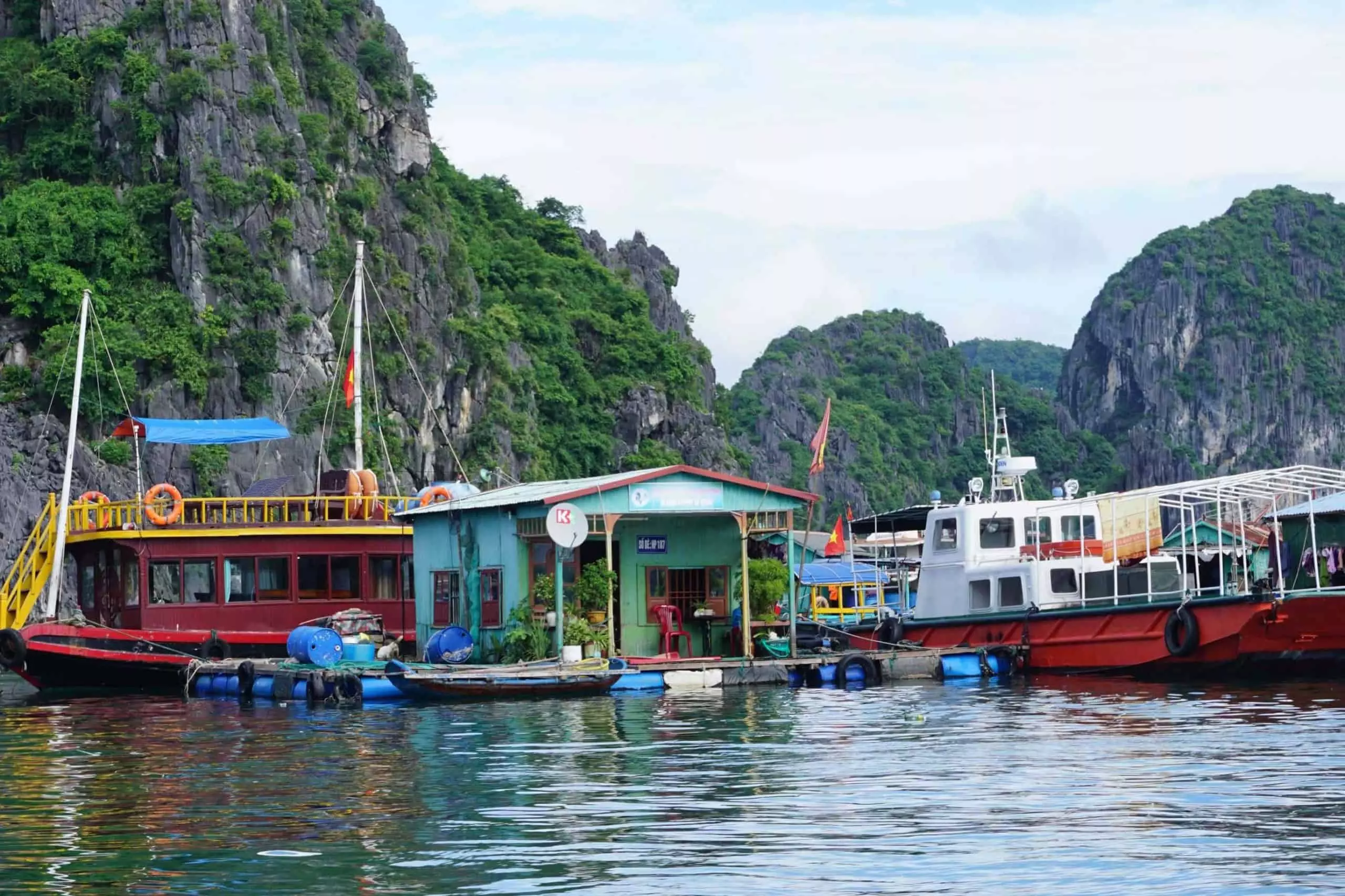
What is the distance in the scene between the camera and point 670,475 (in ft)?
92.4

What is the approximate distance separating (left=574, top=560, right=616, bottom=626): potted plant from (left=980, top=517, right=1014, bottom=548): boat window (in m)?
7.15

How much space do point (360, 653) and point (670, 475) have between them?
6.26 m

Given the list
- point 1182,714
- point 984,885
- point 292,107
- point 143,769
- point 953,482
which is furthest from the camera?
point 953,482

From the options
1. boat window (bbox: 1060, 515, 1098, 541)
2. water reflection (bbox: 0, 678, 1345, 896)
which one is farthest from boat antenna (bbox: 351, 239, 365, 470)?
boat window (bbox: 1060, 515, 1098, 541)

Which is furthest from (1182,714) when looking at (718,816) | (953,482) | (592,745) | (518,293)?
(953,482)

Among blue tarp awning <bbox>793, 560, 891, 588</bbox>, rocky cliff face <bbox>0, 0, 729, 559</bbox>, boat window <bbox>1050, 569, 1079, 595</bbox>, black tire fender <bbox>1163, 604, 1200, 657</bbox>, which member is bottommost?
black tire fender <bbox>1163, 604, 1200, 657</bbox>

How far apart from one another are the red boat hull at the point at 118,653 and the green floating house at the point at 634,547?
444cm

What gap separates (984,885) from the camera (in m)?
10.9

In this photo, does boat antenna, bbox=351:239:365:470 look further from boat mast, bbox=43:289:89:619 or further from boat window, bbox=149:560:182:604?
boat mast, bbox=43:289:89:619

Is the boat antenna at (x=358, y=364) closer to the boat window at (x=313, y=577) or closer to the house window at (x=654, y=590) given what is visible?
the boat window at (x=313, y=577)

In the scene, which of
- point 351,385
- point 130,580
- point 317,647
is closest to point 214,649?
point 130,580

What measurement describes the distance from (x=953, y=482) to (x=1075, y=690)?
142 metres

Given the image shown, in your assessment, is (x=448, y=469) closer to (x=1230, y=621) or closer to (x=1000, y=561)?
(x=1000, y=561)

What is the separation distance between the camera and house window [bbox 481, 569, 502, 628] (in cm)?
2917
